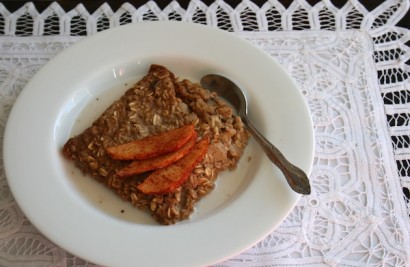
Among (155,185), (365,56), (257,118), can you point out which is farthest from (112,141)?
(365,56)

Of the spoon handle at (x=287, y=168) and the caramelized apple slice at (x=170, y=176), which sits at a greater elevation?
the spoon handle at (x=287, y=168)

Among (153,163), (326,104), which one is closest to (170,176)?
(153,163)

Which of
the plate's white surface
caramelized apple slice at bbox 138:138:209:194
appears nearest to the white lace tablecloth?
the plate's white surface

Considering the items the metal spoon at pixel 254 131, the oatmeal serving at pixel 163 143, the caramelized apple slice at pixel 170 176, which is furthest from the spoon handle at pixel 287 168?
the caramelized apple slice at pixel 170 176

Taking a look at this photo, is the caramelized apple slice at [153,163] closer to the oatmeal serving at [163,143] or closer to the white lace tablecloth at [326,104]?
the oatmeal serving at [163,143]

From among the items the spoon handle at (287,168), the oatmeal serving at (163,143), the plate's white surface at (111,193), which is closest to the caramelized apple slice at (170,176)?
the oatmeal serving at (163,143)

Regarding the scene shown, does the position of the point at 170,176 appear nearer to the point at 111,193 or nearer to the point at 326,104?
the point at 111,193

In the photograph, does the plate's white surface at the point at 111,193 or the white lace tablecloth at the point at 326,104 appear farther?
the white lace tablecloth at the point at 326,104

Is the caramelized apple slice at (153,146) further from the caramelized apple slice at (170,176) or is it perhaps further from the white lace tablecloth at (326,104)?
the white lace tablecloth at (326,104)
